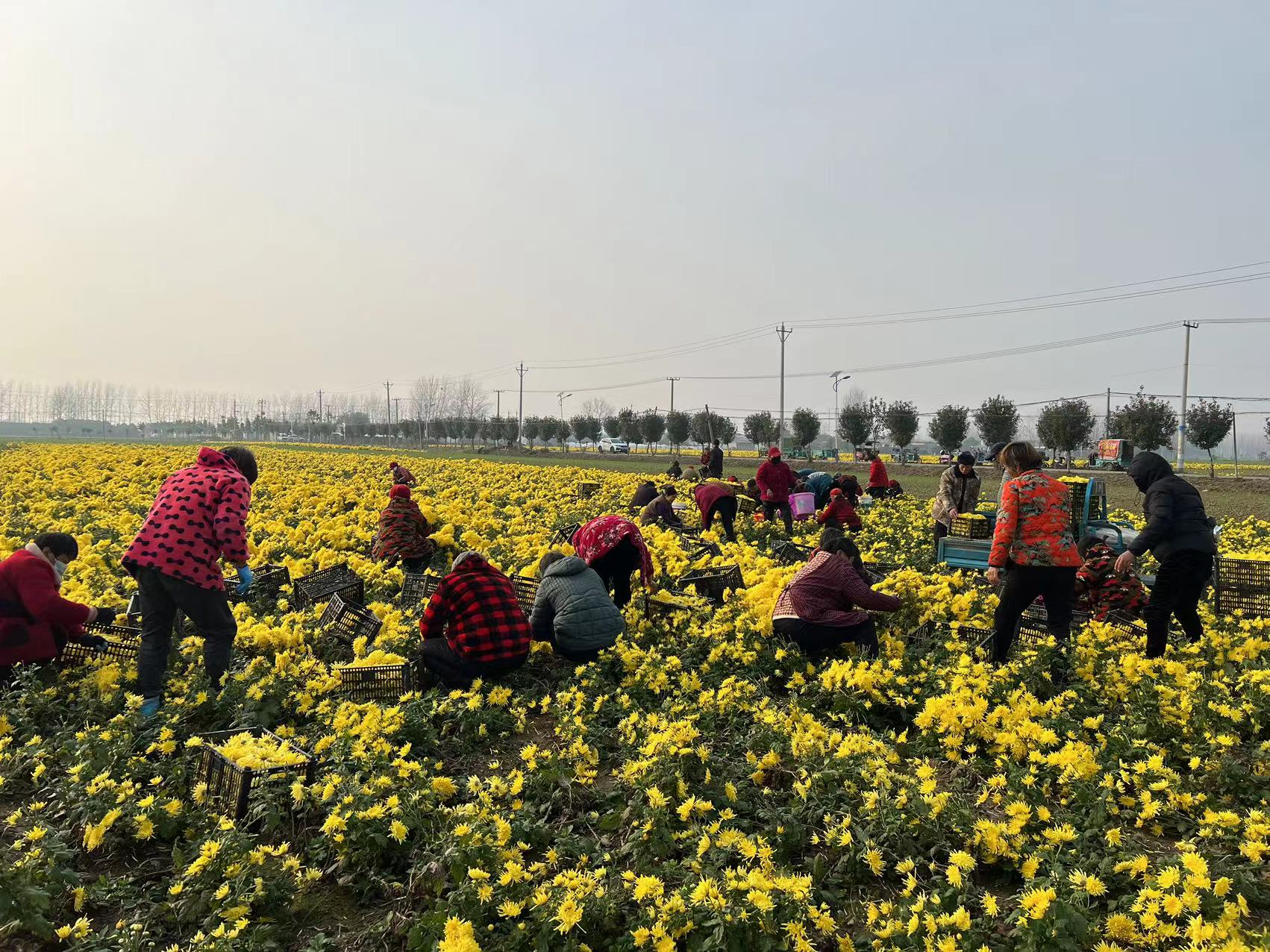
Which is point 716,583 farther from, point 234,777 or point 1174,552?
point 234,777

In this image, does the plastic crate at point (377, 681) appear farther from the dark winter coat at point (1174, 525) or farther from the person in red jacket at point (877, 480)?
the person in red jacket at point (877, 480)

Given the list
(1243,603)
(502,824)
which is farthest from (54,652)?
(1243,603)

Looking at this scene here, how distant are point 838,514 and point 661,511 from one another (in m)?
2.63

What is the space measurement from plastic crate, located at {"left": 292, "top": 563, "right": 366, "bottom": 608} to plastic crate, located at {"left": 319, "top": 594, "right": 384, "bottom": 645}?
0.21m

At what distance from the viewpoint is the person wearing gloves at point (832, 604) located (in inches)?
229

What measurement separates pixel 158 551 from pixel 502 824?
3.07 metres

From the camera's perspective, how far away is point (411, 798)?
367 cm

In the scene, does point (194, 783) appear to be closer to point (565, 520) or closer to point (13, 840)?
point (13, 840)

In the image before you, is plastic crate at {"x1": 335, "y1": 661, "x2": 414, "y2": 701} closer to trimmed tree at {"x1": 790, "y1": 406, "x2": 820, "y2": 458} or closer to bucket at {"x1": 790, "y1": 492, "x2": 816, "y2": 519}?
bucket at {"x1": 790, "y1": 492, "x2": 816, "y2": 519}

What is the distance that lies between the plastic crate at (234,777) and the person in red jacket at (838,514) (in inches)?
326

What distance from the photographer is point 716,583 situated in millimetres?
8008

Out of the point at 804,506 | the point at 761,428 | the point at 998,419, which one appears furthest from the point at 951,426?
the point at 804,506

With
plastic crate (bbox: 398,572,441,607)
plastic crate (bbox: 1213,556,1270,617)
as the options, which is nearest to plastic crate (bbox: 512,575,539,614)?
plastic crate (bbox: 398,572,441,607)

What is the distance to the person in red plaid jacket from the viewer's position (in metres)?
5.52
